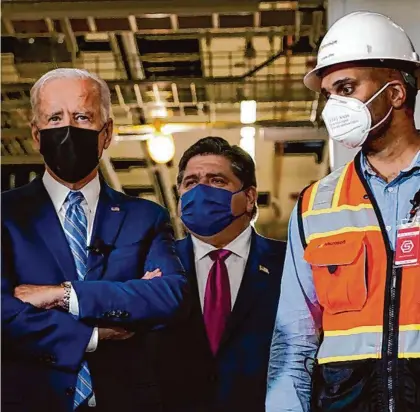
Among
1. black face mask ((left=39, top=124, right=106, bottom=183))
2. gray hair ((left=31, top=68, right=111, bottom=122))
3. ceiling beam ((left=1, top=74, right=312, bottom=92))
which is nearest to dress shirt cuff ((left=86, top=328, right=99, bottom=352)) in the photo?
black face mask ((left=39, top=124, right=106, bottom=183))

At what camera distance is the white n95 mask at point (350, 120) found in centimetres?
306

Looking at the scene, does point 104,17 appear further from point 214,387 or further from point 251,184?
point 214,387

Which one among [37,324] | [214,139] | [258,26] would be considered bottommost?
[37,324]

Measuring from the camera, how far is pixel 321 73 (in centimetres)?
334

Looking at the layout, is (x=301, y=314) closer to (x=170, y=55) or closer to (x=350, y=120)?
(x=350, y=120)

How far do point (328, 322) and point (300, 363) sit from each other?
0.17 meters

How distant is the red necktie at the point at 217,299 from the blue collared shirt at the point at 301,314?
25 cm

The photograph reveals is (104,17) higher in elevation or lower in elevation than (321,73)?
higher

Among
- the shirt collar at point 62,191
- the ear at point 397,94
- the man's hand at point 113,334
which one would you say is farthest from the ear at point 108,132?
the ear at point 397,94

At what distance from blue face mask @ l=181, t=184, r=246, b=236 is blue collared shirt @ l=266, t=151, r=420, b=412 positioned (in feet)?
1.11

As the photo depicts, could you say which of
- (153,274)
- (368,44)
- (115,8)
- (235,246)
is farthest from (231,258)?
(115,8)

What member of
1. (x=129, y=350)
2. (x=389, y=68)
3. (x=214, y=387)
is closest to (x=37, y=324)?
(x=129, y=350)

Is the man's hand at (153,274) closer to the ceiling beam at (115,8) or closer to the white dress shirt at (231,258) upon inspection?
the white dress shirt at (231,258)

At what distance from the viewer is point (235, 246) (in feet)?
11.5
